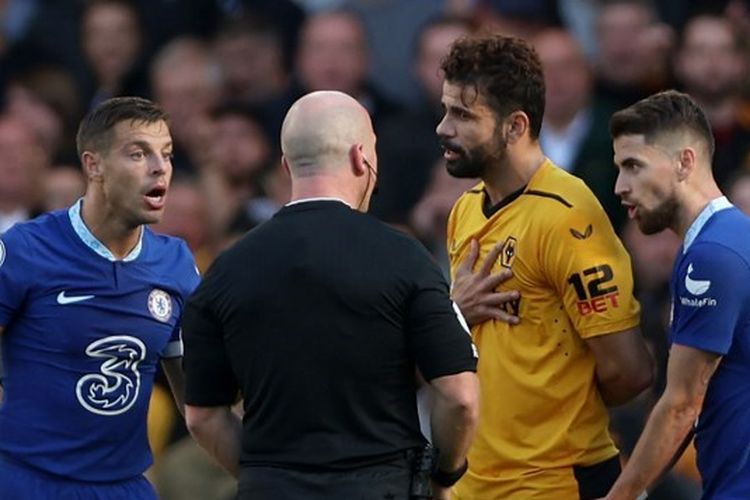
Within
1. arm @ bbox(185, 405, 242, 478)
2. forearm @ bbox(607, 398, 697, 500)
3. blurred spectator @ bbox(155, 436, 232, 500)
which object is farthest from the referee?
blurred spectator @ bbox(155, 436, 232, 500)

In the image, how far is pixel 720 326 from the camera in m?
5.84

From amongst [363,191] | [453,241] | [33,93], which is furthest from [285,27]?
[363,191]

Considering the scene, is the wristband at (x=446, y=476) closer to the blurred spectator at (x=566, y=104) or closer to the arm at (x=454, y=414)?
the arm at (x=454, y=414)

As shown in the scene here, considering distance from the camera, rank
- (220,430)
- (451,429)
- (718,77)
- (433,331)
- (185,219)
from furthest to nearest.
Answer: (185,219) → (718,77) → (220,430) → (451,429) → (433,331)

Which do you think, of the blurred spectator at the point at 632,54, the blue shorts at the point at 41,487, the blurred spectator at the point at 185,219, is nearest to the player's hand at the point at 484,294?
the blue shorts at the point at 41,487

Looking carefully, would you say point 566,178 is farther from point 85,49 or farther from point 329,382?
point 85,49

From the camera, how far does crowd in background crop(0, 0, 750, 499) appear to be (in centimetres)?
1029

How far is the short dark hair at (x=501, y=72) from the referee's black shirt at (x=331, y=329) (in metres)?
1.00

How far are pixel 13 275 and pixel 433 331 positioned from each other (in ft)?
5.93

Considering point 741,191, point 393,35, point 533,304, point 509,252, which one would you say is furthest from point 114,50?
point 533,304

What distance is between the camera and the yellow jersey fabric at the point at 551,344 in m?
6.24

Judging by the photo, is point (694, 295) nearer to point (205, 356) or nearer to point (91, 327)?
point (205, 356)

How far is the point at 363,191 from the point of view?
18.8 ft

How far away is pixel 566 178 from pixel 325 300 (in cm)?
135
